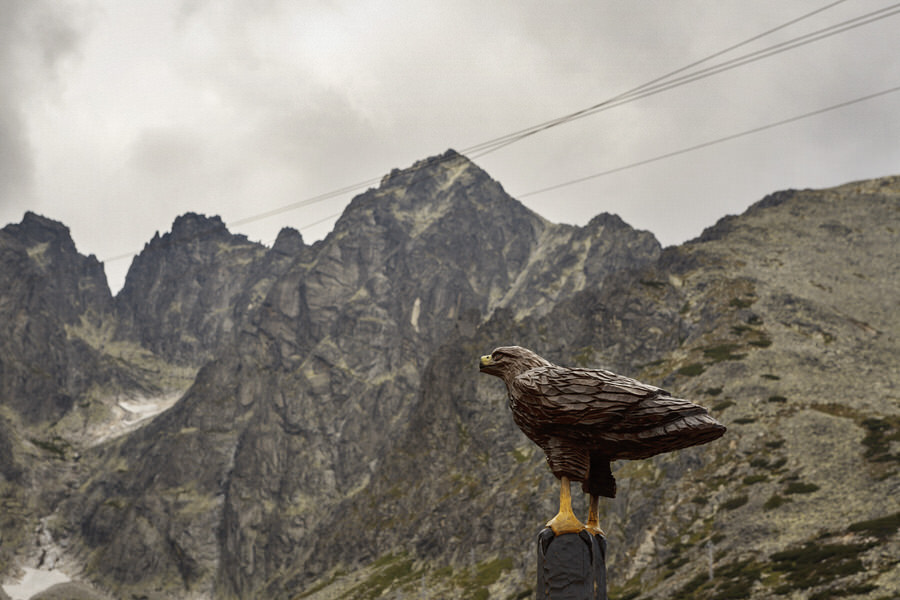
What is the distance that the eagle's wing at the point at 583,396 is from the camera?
1204 centimetres

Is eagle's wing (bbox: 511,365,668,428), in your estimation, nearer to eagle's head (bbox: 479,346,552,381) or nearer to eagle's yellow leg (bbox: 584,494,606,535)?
eagle's head (bbox: 479,346,552,381)

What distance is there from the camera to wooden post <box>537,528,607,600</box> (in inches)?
466

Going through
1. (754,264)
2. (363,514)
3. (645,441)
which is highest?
(754,264)

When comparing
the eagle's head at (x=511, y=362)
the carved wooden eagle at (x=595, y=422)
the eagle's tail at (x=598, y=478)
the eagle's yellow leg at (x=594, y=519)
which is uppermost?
the eagle's head at (x=511, y=362)

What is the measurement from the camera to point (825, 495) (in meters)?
80.3

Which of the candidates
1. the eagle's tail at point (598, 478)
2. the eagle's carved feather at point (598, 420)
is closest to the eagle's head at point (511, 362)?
the eagle's carved feather at point (598, 420)

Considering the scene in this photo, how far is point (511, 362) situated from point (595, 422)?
2.40 m

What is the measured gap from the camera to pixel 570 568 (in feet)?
38.9

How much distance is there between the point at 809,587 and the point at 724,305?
98.2 meters

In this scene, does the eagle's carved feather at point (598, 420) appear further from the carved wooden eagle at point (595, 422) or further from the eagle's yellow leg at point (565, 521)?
the eagle's yellow leg at point (565, 521)

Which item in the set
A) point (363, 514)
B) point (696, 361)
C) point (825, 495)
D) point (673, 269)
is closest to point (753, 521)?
point (825, 495)

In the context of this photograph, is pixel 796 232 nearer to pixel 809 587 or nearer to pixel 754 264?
pixel 754 264

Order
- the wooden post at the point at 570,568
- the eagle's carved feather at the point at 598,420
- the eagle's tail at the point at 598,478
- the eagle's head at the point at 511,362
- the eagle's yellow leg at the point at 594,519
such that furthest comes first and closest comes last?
the eagle's head at the point at 511,362, the eagle's tail at the point at 598,478, the eagle's yellow leg at the point at 594,519, the eagle's carved feather at the point at 598,420, the wooden post at the point at 570,568

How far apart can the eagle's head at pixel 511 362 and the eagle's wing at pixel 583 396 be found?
35.8 inches
